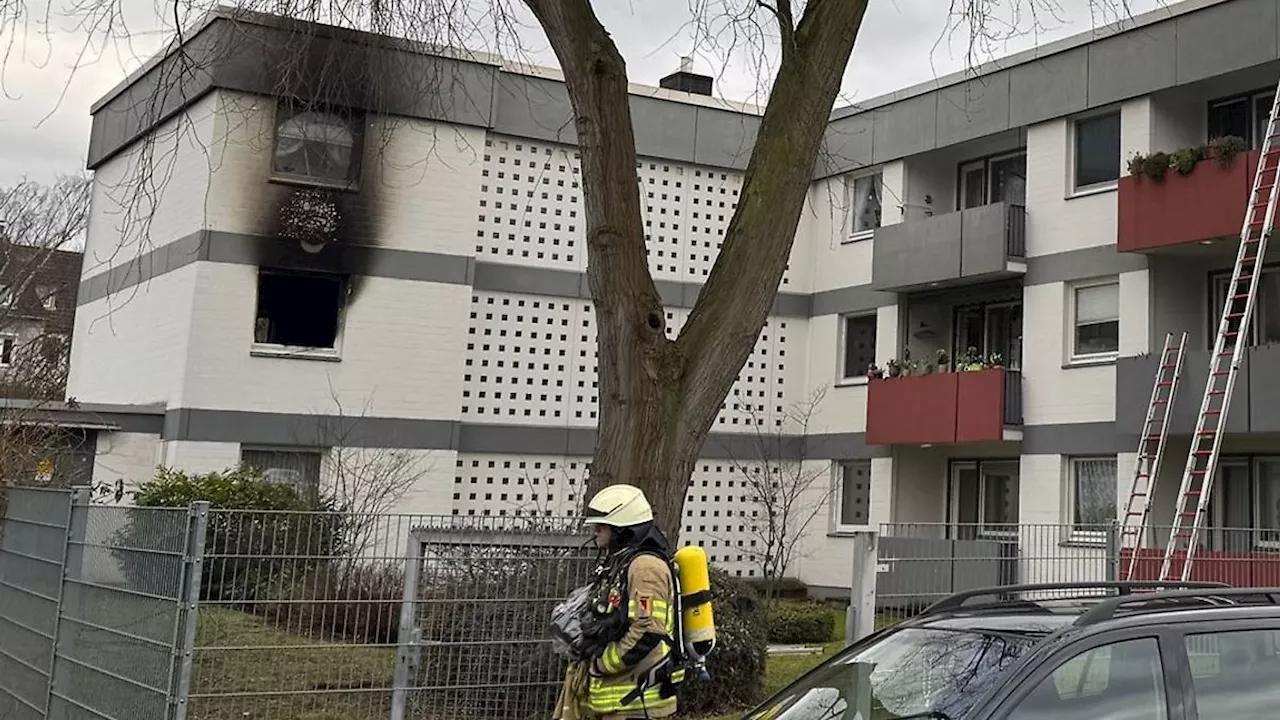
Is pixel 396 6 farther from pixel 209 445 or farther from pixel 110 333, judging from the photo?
pixel 110 333

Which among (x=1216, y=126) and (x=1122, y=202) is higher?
(x=1216, y=126)

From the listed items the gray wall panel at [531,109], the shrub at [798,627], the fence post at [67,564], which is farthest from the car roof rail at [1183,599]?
the gray wall panel at [531,109]

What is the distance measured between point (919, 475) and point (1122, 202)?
6.63 meters

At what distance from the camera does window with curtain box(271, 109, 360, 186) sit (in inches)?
820

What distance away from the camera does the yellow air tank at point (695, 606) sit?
21.4 ft

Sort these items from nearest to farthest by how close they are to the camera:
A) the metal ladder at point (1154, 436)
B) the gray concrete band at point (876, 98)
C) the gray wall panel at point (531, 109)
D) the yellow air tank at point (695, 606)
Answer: the yellow air tank at point (695, 606)
the metal ladder at point (1154, 436)
the gray concrete band at point (876, 98)
the gray wall panel at point (531, 109)

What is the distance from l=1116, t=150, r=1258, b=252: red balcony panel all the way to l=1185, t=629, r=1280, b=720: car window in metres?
13.5

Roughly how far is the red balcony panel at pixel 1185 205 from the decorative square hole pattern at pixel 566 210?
25.2 feet

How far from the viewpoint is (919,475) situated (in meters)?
23.2

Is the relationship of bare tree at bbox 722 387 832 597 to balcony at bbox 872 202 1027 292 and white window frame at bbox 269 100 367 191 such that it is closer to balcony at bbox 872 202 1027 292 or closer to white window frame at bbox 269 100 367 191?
balcony at bbox 872 202 1027 292

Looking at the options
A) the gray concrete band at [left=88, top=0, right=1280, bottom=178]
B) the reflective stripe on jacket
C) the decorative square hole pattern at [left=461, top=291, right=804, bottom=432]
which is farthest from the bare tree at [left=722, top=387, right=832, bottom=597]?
the reflective stripe on jacket

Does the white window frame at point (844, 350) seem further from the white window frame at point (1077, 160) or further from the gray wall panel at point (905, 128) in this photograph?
the white window frame at point (1077, 160)

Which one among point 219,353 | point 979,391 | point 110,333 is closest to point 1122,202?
point 979,391

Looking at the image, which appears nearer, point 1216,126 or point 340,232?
point 1216,126
